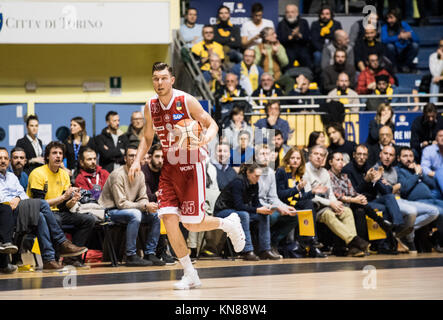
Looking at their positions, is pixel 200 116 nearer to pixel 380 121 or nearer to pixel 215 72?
pixel 380 121

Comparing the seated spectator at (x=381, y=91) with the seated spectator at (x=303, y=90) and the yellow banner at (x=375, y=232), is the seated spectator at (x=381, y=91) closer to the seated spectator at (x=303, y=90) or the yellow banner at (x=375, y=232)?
the seated spectator at (x=303, y=90)

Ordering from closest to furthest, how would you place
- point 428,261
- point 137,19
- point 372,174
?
1. point 428,261
2. point 372,174
3. point 137,19

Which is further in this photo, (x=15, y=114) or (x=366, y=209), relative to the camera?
(x=15, y=114)

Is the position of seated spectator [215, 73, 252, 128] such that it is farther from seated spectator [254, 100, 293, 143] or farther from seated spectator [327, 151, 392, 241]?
seated spectator [327, 151, 392, 241]

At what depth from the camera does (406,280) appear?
6.89 metres

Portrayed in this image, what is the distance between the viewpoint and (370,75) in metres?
13.3

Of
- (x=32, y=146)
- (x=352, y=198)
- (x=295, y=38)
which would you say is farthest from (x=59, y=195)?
(x=295, y=38)

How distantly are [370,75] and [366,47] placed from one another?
0.93 metres

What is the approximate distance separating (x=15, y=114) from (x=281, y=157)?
473cm

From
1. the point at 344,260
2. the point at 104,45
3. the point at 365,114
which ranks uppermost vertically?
the point at 104,45

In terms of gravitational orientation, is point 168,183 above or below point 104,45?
below

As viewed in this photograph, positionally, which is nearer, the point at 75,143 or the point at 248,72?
the point at 75,143
